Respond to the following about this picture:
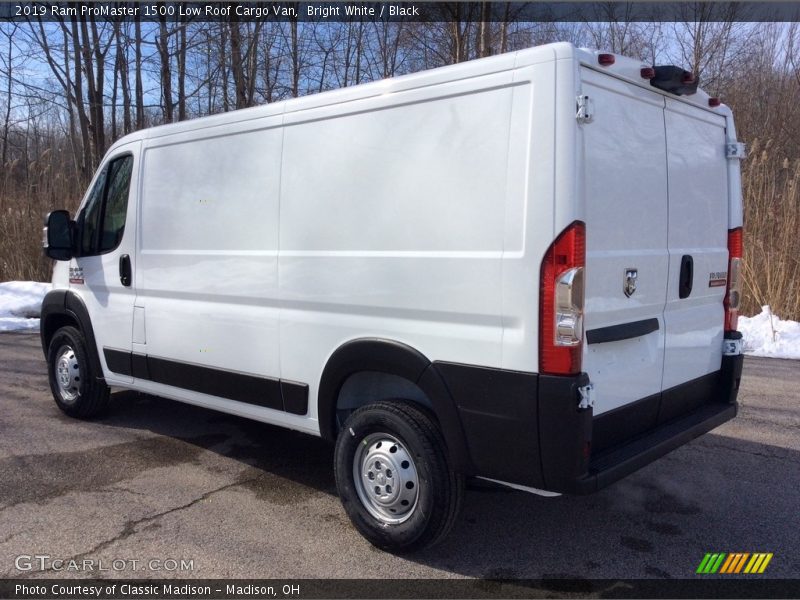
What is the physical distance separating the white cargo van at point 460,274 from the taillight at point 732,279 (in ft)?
0.05

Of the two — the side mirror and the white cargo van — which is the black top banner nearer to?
the side mirror

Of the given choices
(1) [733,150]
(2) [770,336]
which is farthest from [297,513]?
(2) [770,336]

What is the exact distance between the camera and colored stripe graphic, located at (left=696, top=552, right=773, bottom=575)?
359cm

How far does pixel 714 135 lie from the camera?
14.3 feet

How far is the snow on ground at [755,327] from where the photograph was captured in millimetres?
9078

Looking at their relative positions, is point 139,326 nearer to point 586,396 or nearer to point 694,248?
point 586,396

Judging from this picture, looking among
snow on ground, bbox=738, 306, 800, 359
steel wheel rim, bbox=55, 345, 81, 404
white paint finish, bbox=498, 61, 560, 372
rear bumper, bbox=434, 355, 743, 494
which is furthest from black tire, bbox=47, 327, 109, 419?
snow on ground, bbox=738, 306, 800, 359

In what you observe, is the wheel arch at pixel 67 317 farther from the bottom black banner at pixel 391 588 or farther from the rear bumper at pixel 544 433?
the rear bumper at pixel 544 433

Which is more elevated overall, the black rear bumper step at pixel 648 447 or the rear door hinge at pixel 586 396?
the rear door hinge at pixel 586 396

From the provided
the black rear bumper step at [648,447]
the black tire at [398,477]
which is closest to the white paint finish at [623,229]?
the black rear bumper step at [648,447]

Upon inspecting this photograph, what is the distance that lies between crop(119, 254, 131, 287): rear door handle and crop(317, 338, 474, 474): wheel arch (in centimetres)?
209

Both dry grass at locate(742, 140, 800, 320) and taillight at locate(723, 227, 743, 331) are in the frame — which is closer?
taillight at locate(723, 227, 743, 331)

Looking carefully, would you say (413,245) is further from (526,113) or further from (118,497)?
(118,497)

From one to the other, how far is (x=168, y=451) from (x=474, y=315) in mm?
3068
